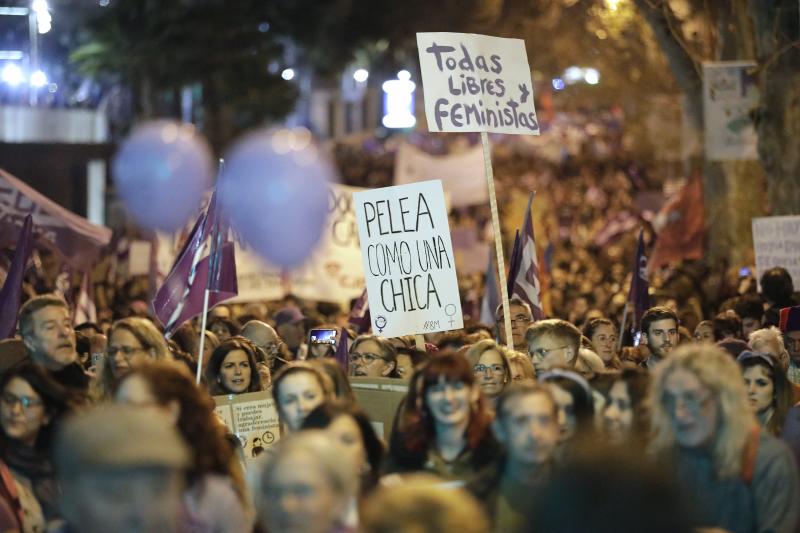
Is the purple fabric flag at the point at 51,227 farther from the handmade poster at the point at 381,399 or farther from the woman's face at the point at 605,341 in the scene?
the handmade poster at the point at 381,399

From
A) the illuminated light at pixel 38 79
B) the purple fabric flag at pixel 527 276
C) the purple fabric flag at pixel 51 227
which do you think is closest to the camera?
the purple fabric flag at pixel 527 276

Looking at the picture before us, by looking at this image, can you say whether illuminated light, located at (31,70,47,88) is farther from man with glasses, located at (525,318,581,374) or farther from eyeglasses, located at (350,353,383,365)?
man with glasses, located at (525,318,581,374)

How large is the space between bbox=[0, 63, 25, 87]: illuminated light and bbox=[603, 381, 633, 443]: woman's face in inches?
983

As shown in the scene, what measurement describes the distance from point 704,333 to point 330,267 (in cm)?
769

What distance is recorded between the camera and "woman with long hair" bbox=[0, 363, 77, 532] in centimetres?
584

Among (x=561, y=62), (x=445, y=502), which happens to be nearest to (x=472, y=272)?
(x=445, y=502)

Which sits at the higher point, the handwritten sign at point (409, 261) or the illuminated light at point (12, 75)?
the illuminated light at point (12, 75)

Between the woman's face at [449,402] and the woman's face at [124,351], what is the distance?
181 centimetres

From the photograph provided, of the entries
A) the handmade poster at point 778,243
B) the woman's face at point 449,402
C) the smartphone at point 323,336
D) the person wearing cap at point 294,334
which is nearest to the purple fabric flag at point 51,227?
the person wearing cap at point 294,334

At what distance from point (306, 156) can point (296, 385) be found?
46.7 metres

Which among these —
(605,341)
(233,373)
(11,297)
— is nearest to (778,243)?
(605,341)

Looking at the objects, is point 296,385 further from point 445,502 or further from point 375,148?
point 375,148

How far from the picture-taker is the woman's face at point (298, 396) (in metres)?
5.98

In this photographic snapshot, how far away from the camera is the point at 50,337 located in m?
7.25
